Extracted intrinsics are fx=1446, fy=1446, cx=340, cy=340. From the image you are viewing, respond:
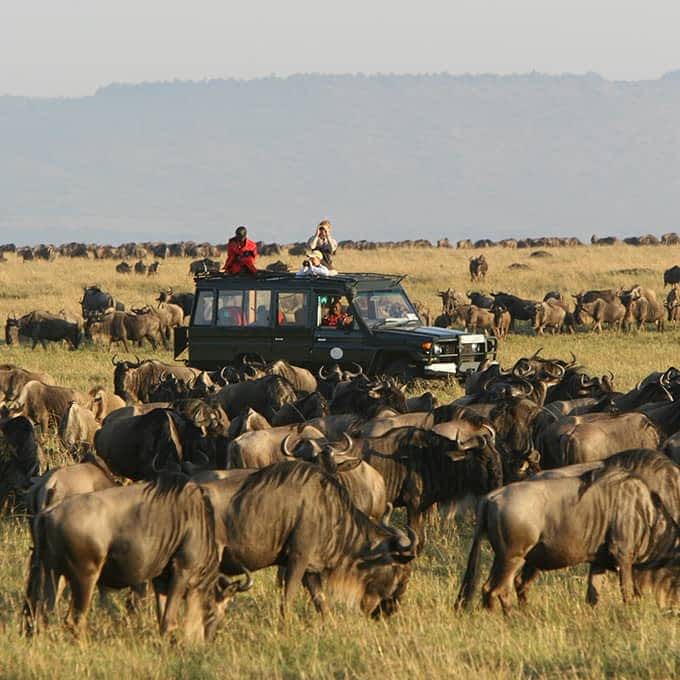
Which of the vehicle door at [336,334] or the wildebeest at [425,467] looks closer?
the wildebeest at [425,467]

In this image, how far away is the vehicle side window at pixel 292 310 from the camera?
790 inches

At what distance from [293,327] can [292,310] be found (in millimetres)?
262

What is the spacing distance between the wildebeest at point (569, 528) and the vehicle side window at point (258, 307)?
11.0 metres

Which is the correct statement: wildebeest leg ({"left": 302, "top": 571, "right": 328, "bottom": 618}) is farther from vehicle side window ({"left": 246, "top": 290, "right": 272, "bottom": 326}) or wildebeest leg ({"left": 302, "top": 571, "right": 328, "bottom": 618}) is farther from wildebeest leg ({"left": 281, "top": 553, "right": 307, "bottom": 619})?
vehicle side window ({"left": 246, "top": 290, "right": 272, "bottom": 326})

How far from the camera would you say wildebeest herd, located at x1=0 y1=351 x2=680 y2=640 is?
873 centimetres

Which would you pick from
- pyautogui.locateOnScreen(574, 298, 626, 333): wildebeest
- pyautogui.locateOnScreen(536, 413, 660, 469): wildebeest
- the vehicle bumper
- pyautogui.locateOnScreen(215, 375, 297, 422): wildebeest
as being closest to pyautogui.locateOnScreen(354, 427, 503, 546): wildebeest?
pyautogui.locateOnScreen(536, 413, 660, 469): wildebeest

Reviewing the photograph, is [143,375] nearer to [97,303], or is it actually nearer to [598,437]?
[598,437]

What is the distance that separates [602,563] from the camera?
957cm

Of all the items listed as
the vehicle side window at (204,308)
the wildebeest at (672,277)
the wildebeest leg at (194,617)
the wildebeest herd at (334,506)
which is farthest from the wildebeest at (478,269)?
the wildebeest leg at (194,617)

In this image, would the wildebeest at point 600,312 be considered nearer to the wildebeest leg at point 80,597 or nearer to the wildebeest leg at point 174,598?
the wildebeest leg at point 174,598

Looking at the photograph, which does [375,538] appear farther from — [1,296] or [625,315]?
[1,296]

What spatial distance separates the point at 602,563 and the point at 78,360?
62.2ft

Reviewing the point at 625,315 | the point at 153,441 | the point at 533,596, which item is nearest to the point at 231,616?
the point at 533,596

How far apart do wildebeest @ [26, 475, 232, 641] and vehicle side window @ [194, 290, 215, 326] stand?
38.2 feet
